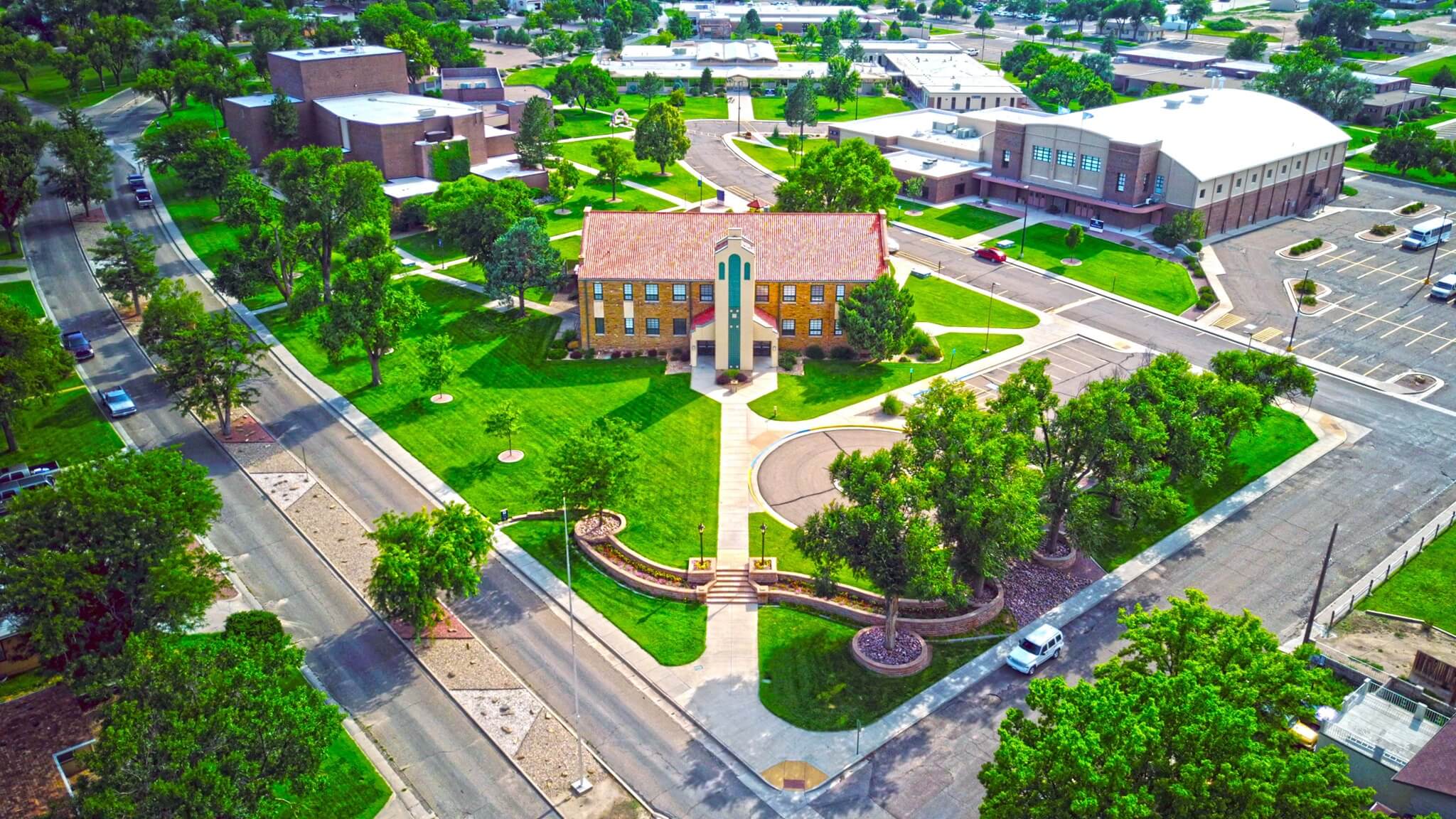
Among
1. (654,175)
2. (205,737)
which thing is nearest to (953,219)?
(654,175)

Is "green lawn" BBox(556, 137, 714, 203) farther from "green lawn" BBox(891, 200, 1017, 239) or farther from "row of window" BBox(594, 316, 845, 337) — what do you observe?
"row of window" BBox(594, 316, 845, 337)

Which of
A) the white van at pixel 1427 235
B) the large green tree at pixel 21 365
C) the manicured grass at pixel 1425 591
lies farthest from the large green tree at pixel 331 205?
the white van at pixel 1427 235

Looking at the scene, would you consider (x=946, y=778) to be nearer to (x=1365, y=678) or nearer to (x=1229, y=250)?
(x=1365, y=678)

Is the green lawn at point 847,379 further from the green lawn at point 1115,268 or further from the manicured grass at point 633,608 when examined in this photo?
the manicured grass at point 633,608

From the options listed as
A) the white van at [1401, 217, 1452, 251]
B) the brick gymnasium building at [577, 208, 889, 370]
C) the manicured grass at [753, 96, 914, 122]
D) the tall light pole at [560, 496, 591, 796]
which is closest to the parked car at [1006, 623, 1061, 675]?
the tall light pole at [560, 496, 591, 796]

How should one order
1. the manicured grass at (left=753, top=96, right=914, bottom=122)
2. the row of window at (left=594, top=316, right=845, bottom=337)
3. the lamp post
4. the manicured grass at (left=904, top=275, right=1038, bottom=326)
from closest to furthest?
the row of window at (left=594, top=316, right=845, bottom=337)
the lamp post
the manicured grass at (left=904, top=275, right=1038, bottom=326)
the manicured grass at (left=753, top=96, right=914, bottom=122)

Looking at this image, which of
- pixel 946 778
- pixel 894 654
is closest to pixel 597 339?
pixel 894 654
